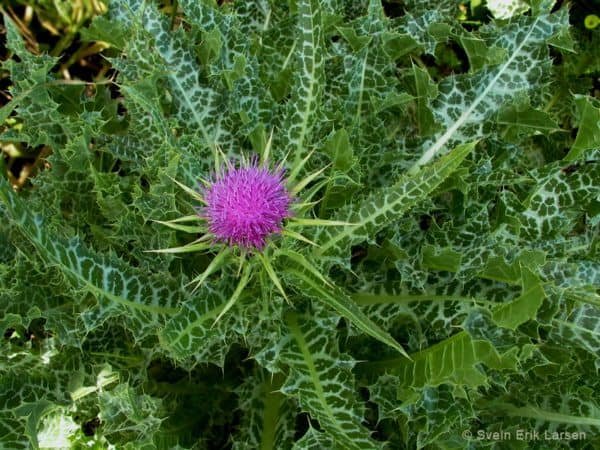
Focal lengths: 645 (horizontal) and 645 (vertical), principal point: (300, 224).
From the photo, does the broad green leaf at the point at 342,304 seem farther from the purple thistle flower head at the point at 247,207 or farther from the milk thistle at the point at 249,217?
the purple thistle flower head at the point at 247,207

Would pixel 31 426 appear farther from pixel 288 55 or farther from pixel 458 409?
pixel 288 55

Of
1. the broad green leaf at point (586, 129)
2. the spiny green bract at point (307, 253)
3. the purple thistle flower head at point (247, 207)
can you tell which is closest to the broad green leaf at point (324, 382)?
the spiny green bract at point (307, 253)

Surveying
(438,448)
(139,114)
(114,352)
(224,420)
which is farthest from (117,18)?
(438,448)

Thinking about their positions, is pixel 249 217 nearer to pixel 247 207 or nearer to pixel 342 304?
pixel 247 207

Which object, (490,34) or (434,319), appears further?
(490,34)

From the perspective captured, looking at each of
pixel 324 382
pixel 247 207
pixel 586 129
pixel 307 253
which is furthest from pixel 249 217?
pixel 586 129

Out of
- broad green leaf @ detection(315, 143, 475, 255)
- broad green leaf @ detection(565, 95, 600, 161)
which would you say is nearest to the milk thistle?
broad green leaf @ detection(315, 143, 475, 255)
